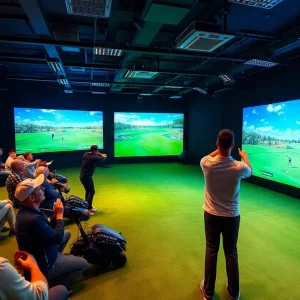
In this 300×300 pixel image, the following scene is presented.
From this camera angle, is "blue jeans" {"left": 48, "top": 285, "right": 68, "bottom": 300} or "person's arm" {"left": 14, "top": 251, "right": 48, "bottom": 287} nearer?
"person's arm" {"left": 14, "top": 251, "right": 48, "bottom": 287}

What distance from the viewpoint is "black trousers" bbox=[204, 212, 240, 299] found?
Result: 2121 millimetres

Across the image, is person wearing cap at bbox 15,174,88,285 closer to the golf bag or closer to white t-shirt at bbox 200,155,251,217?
the golf bag

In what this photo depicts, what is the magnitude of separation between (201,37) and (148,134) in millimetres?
7964

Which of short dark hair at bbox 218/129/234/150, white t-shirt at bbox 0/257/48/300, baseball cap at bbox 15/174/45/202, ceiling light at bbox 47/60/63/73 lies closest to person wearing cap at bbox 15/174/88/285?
baseball cap at bbox 15/174/45/202

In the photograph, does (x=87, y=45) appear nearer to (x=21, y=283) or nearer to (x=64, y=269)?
(x=64, y=269)

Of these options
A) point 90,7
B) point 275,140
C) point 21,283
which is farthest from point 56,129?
point 21,283

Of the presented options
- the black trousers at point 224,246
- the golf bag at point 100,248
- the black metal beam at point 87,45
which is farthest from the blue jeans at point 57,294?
the black metal beam at point 87,45

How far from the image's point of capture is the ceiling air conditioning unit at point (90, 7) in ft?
9.10

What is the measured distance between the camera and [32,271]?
1.60 meters

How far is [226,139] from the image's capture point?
2.02m

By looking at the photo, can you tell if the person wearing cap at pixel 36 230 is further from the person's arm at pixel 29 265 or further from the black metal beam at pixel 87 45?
the black metal beam at pixel 87 45

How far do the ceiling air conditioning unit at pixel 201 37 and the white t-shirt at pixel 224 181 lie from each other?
2.35m

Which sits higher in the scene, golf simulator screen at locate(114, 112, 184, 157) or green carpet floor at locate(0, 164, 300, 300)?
golf simulator screen at locate(114, 112, 184, 157)

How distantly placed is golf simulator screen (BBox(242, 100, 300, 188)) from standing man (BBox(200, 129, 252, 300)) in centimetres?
434
